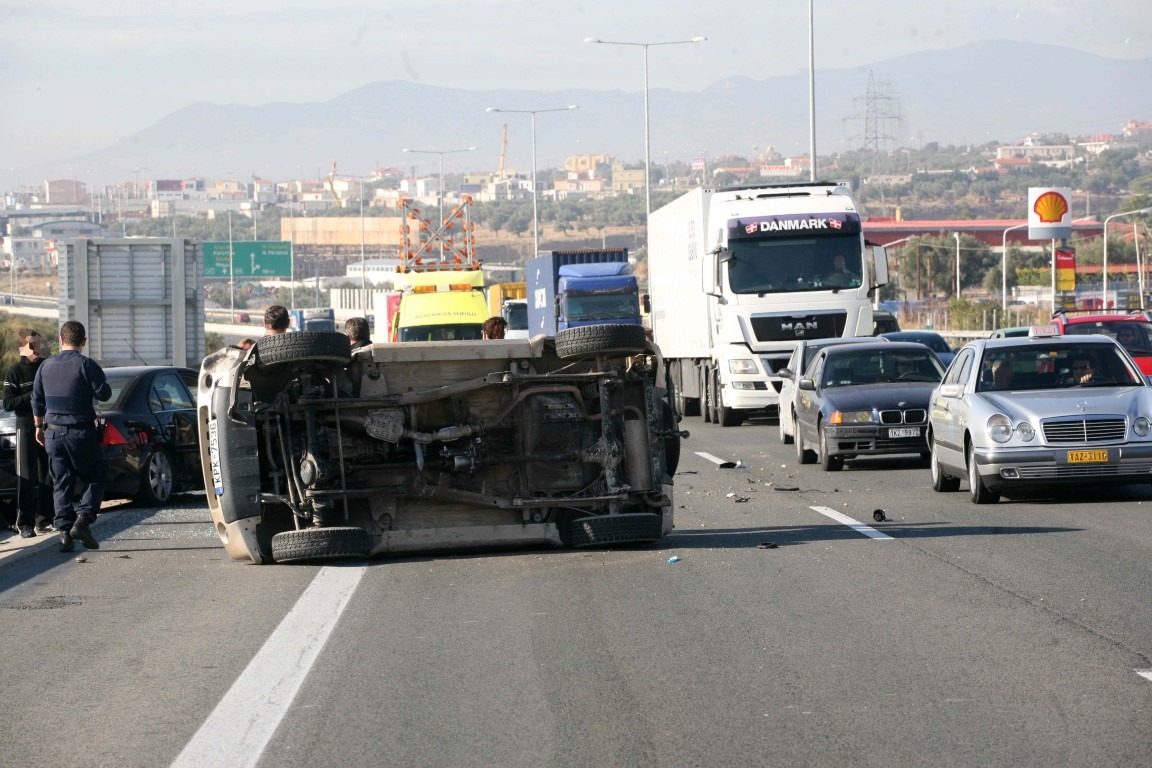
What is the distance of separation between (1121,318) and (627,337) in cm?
1878

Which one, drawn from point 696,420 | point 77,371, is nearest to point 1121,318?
point 696,420

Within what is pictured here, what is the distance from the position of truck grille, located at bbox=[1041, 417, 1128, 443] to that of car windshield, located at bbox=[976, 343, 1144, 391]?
3.27 feet

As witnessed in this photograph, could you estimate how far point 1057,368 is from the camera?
1495 cm

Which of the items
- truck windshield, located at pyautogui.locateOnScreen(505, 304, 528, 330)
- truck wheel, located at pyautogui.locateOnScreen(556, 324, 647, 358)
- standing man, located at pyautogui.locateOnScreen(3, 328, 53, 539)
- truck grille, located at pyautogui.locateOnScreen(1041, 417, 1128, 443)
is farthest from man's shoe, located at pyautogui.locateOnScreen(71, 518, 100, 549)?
truck windshield, located at pyautogui.locateOnScreen(505, 304, 528, 330)

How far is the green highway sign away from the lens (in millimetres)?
89938

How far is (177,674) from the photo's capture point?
7.71 meters

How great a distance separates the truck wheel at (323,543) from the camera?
426 inches

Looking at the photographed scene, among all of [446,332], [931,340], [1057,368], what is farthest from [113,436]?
[931,340]

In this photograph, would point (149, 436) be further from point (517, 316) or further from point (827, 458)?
point (517, 316)

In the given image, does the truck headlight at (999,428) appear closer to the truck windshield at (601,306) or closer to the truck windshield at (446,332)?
the truck windshield at (446,332)

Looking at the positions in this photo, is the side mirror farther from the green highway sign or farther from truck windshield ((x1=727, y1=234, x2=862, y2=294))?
the green highway sign

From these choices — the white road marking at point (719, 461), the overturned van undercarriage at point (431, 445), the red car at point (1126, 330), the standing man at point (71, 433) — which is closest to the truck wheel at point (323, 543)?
the overturned van undercarriage at point (431, 445)

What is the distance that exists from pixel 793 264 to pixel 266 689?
20652 millimetres

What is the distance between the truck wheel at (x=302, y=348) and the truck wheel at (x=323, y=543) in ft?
3.85
